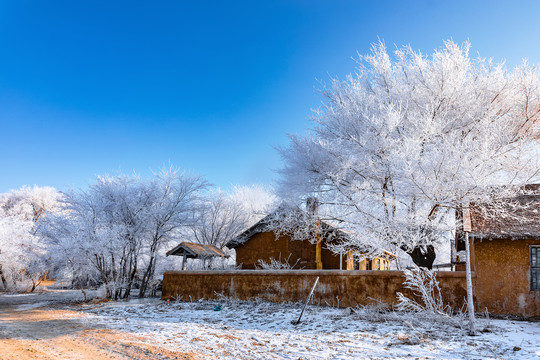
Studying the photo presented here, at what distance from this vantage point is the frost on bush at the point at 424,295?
10.5 metres

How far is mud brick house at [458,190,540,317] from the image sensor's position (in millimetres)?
11375

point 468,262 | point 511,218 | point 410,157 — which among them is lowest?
point 468,262

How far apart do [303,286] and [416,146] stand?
636cm

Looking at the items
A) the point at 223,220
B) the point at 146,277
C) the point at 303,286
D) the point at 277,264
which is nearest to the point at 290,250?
the point at 277,264

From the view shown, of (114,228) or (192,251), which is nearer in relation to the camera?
(114,228)

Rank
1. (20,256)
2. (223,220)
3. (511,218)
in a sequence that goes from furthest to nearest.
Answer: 1. (223,220)
2. (20,256)
3. (511,218)

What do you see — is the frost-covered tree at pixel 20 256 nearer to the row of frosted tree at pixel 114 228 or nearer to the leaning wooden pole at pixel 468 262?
the row of frosted tree at pixel 114 228

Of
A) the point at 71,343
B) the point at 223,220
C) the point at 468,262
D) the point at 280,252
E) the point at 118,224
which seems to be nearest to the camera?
the point at 71,343

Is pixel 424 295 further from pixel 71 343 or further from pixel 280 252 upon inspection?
pixel 280 252

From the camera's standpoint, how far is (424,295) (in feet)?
34.7

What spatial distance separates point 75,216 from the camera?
21.5 meters

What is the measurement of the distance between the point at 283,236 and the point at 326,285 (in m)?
9.63

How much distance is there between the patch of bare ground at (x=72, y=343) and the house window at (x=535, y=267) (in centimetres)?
1027

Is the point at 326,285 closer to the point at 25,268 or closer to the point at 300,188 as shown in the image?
the point at 300,188
